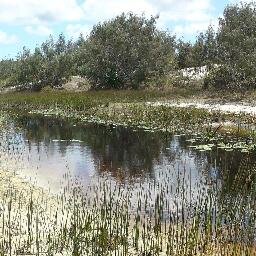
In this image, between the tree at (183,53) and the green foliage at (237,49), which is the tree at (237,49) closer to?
the green foliage at (237,49)

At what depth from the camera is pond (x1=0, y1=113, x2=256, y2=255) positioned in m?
14.2

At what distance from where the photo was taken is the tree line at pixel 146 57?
141ft

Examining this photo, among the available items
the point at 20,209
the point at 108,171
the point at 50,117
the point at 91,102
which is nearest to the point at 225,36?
the point at 91,102

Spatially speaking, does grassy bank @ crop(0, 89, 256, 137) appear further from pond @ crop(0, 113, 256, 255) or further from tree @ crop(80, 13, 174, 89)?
tree @ crop(80, 13, 174, 89)

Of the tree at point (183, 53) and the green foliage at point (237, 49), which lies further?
the tree at point (183, 53)

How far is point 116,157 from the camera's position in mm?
22969

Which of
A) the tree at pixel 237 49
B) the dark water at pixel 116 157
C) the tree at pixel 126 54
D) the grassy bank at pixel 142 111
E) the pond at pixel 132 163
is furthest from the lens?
the tree at pixel 126 54

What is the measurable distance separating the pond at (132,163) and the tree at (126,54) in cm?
2496

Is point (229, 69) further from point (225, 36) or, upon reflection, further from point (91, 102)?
point (91, 102)

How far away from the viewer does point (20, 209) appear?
12242 mm

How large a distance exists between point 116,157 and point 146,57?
1422 inches

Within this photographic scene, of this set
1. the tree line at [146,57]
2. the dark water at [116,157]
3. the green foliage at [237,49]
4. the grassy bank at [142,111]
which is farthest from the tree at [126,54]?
the dark water at [116,157]

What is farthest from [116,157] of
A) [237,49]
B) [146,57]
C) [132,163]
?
[146,57]

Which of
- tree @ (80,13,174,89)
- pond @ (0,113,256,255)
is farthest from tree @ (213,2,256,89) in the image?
pond @ (0,113,256,255)
